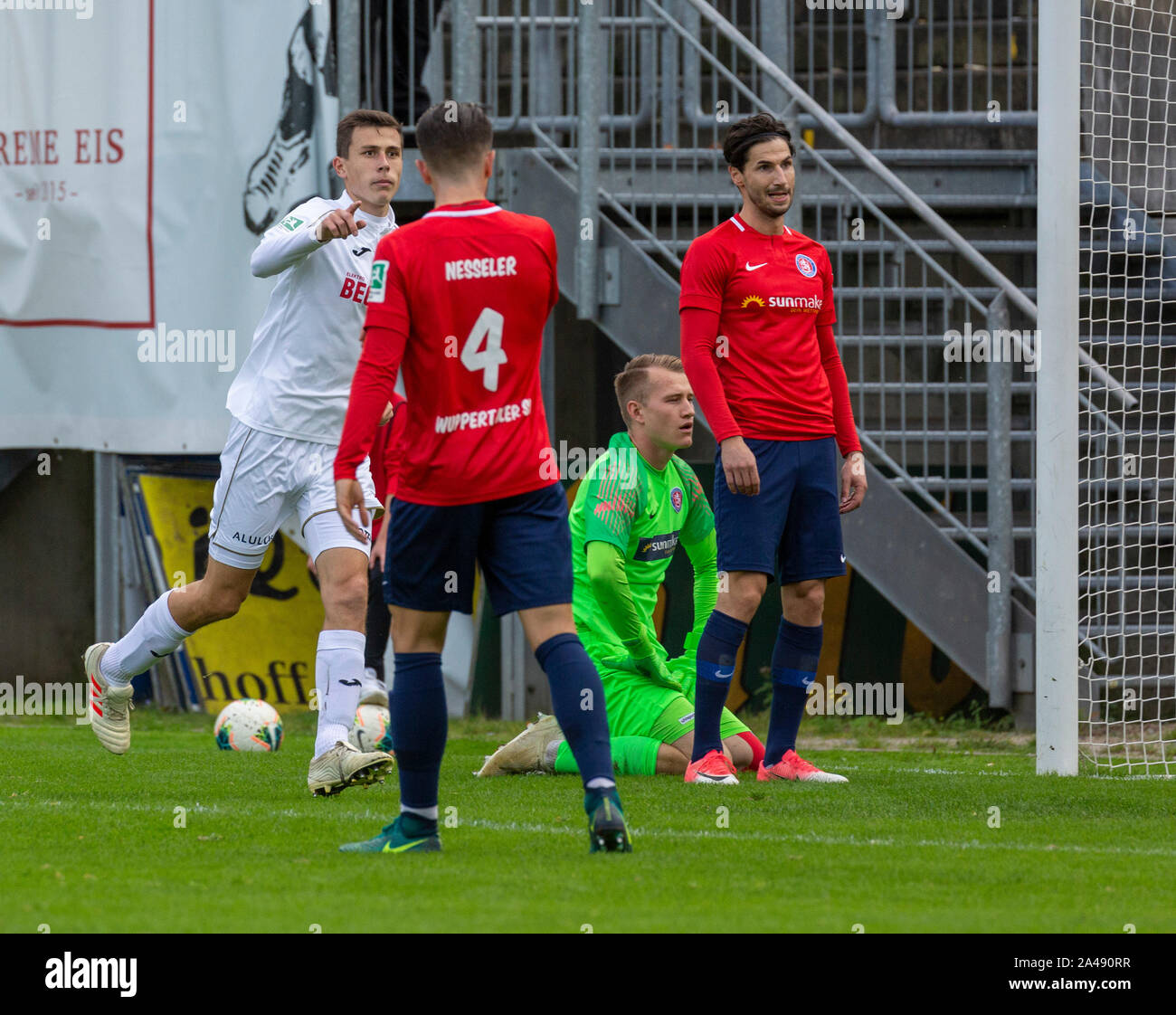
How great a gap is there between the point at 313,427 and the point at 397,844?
2069 millimetres

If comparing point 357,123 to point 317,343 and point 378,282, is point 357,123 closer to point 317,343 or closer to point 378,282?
point 317,343

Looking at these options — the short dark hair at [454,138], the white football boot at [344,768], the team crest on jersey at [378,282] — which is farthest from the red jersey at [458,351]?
the white football boot at [344,768]

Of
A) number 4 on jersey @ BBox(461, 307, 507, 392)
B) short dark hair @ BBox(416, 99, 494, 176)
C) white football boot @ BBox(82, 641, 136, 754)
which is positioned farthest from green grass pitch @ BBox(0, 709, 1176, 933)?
short dark hair @ BBox(416, 99, 494, 176)

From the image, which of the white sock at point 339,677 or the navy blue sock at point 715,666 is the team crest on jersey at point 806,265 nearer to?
the navy blue sock at point 715,666

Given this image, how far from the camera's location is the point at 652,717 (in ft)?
21.8

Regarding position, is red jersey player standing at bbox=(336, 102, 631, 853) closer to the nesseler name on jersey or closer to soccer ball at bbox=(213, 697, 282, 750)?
the nesseler name on jersey

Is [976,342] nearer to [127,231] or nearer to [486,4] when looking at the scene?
[486,4]

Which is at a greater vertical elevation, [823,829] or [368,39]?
[368,39]

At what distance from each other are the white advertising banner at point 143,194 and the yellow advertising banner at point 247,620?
0.56 meters

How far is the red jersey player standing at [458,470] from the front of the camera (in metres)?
4.27

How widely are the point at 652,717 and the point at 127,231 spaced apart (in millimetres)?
5124

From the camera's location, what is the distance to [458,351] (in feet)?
14.2

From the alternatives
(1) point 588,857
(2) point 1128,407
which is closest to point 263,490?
(1) point 588,857
